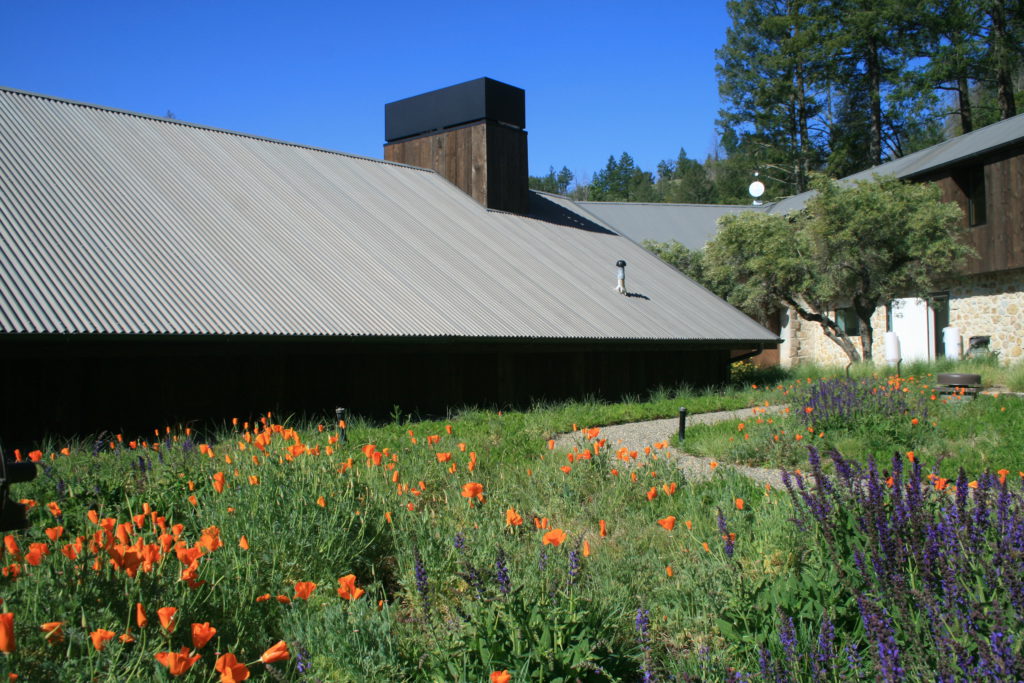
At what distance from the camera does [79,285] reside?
31.4 ft

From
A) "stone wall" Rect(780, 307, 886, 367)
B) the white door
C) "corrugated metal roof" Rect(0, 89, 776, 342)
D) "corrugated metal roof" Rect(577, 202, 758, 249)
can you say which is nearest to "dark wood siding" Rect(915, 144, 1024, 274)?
the white door

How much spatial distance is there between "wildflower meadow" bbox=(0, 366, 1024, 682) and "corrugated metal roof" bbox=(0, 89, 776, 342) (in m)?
4.59

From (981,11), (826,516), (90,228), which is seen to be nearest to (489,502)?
(826,516)

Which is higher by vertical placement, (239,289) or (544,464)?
(239,289)

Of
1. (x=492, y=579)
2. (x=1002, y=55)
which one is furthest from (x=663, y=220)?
(x=492, y=579)

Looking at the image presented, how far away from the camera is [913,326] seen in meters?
24.2

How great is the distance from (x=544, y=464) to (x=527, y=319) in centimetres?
706

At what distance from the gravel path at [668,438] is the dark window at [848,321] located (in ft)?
46.5

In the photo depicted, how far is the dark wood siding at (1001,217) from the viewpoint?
2069cm

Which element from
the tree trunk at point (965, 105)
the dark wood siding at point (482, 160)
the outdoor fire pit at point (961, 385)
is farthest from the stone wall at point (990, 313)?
the tree trunk at point (965, 105)

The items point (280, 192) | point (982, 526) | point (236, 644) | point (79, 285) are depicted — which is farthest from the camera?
point (280, 192)

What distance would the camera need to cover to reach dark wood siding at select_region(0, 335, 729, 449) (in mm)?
9430

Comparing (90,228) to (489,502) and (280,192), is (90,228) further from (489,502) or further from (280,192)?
(489,502)

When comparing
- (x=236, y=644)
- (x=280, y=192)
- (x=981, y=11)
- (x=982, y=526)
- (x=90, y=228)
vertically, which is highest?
(x=981, y=11)
